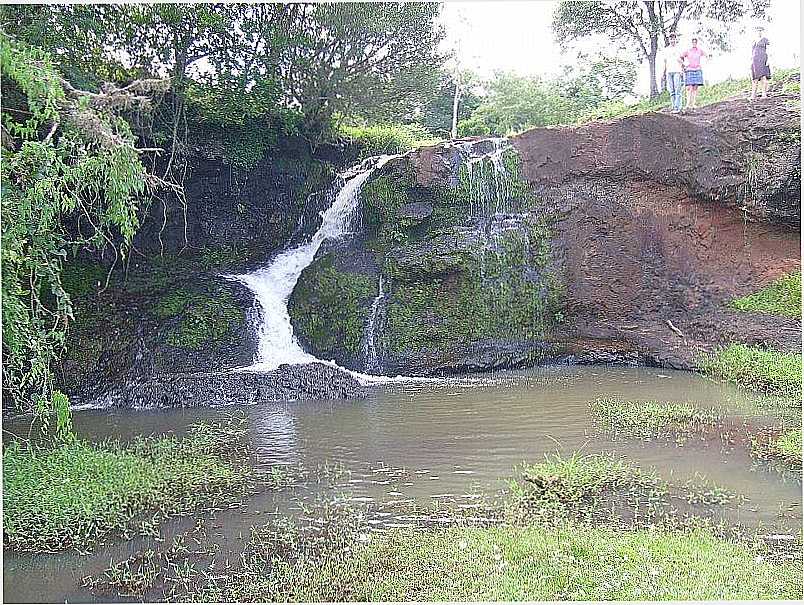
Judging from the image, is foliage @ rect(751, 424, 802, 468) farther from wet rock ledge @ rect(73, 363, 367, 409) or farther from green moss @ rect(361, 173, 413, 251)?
green moss @ rect(361, 173, 413, 251)

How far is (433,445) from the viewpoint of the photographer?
5520mm

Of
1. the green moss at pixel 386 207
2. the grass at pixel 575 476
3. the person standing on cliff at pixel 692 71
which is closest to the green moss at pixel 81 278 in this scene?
the green moss at pixel 386 207

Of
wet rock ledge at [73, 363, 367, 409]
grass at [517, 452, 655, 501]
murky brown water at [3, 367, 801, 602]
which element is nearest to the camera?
murky brown water at [3, 367, 801, 602]

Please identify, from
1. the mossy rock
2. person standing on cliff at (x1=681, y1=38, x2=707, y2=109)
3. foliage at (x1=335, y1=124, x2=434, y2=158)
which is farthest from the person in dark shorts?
the mossy rock

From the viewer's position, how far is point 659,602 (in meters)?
3.14

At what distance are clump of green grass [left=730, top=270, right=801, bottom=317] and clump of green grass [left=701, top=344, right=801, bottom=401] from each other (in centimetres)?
69

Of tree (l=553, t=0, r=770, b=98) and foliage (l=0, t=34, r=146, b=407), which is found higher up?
tree (l=553, t=0, r=770, b=98)

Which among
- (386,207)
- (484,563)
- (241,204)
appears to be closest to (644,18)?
(386,207)

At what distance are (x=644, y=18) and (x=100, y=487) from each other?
1128 centimetres

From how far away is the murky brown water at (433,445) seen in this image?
4.02m

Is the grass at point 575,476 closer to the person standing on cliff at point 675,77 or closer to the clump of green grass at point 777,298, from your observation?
the clump of green grass at point 777,298

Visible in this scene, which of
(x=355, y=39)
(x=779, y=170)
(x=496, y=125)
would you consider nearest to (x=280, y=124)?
(x=355, y=39)

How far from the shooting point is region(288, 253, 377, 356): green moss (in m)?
8.85

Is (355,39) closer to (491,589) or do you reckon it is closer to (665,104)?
(665,104)
